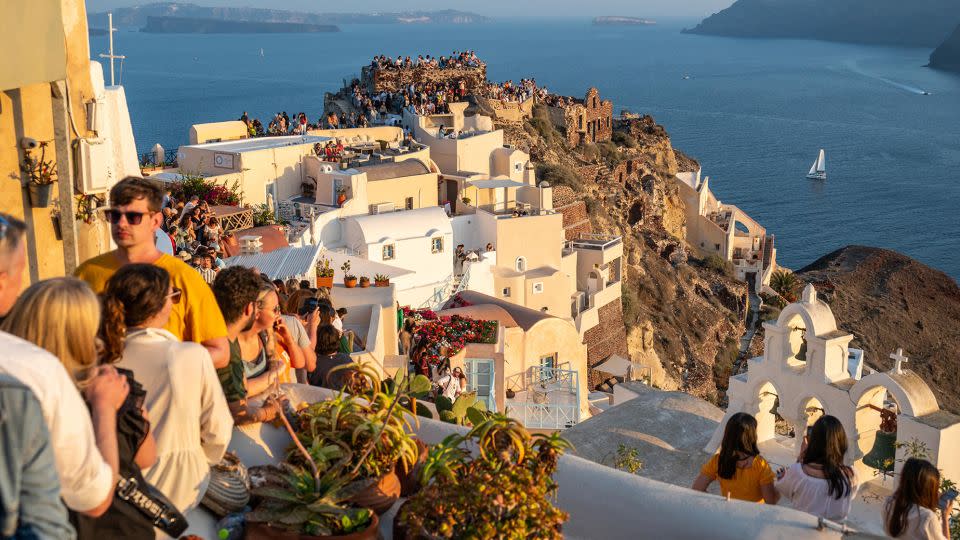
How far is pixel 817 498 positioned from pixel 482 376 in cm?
1222

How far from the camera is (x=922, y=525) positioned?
5.33m

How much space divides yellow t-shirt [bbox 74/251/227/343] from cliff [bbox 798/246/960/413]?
141ft

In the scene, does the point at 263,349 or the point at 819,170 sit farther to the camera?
the point at 819,170

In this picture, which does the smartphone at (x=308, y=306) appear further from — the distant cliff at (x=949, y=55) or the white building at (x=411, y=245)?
the distant cliff at (x=949, y=55)

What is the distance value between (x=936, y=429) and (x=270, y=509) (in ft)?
20.1

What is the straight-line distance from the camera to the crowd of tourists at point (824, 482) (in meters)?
5.35

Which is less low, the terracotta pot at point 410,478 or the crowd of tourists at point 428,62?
the crowd of tourists at point 428,62

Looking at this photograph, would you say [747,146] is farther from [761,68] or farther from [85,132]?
[85,132]

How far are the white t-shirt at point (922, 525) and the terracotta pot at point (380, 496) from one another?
265 cm

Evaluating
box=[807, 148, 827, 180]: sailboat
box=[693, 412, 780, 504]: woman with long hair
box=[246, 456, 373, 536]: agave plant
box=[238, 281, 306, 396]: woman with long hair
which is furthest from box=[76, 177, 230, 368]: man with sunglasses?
box=[807, 148, 827, 180]: sailboat

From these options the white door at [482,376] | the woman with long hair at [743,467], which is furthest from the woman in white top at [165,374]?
the white door at [482,376]

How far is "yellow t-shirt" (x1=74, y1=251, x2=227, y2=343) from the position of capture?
4859 mm

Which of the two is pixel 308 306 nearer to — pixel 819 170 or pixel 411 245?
pixel 411 245

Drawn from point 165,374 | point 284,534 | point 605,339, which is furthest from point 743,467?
point 605,339
